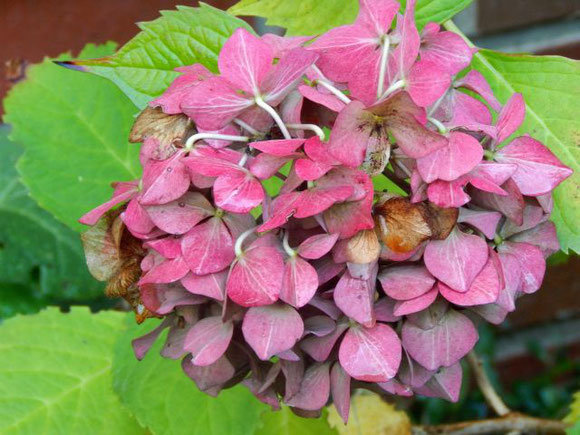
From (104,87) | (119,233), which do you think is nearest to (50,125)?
(104,87)

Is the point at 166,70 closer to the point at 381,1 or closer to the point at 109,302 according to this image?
the point at 381,1

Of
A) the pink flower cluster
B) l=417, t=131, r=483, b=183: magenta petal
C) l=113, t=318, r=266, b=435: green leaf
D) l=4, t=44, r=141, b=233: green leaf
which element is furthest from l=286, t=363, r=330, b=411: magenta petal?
l=4, t=44, r=141, b=233: green leaf

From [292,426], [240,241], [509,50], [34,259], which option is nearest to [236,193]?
[240,241]

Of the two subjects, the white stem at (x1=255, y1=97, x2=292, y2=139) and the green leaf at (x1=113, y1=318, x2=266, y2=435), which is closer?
the white stem at (x1=255, y1=97, x2=292, y2=139)

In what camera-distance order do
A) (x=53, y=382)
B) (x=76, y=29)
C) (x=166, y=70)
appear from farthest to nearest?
(x=76, y=29) < (x=53, y=382) < (x=166, y=70)

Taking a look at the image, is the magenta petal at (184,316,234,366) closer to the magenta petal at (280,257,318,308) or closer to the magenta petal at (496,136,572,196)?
the magenta petal at (280,257,318,308)

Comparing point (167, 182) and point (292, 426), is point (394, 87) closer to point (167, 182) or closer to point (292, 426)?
point (167, 182)

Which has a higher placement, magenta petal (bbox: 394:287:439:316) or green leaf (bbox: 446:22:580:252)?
magenta petal (bbox: 394:287:439:316)
